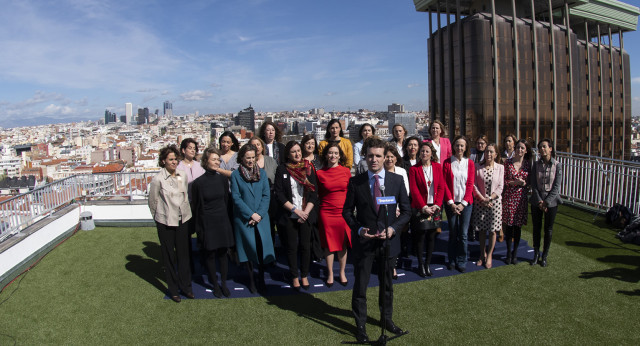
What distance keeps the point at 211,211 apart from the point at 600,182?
6.85 meters

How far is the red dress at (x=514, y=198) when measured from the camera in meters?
4.61

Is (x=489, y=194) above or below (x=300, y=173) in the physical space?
below

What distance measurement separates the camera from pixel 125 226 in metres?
7.20

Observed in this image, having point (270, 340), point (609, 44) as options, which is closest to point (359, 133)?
point (270, 340)

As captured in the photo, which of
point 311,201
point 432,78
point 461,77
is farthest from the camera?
point 432,78

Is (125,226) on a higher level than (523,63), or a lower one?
lower

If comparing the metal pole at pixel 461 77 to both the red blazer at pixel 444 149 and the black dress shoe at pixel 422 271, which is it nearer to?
the red blazer at pixel 444 149

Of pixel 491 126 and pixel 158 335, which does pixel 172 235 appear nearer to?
pixel 158 335

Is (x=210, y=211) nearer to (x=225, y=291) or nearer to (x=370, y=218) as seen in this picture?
(x=225, y=291)

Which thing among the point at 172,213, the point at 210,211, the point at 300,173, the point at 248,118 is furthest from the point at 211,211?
the point at 248,118

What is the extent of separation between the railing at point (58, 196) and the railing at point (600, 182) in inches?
313

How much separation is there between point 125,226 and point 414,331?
237 inches

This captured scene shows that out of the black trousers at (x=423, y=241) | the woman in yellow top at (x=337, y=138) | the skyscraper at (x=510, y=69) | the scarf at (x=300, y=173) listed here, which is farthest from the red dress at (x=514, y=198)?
the skyscraper at (x=510, y=69)

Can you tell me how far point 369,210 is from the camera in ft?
10.0
